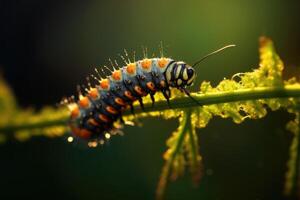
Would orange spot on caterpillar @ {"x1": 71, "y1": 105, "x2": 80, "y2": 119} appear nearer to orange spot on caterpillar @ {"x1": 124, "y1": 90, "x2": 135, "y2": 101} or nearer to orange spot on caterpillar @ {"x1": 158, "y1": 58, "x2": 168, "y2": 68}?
orange spot on caterpillar @ {"x1": 124, "y1": 90, "x2": 135, "y2": 101}

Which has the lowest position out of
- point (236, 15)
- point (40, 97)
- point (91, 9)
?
point (40, 97)

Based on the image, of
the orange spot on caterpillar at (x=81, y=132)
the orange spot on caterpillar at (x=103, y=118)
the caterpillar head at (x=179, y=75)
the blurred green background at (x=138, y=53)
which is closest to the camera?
the caterpillar head at (x=179, y=75)

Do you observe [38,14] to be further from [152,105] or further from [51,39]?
[152,105]

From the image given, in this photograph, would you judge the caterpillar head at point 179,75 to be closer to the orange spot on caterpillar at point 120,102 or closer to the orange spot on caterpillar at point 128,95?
the orange spot on caterpillar at point 128,95

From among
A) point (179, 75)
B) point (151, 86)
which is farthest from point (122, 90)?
point (179, 75)

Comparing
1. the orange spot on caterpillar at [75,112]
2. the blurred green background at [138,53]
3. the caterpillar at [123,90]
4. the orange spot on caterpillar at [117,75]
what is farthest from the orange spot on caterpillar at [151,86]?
the blurred green background at [138,53]

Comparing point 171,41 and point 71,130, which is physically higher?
point 171,41

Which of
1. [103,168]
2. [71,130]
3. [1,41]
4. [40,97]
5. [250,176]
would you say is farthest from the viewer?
[1,41]

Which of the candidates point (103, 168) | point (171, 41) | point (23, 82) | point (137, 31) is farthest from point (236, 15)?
point (23, 82)
